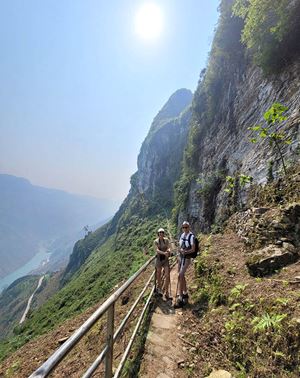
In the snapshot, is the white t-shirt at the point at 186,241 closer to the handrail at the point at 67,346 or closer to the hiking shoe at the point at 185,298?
the hiking shoe at the point at 185,298

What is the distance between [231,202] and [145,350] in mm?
12027

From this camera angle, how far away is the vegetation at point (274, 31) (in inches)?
522

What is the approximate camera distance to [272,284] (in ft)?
17.4

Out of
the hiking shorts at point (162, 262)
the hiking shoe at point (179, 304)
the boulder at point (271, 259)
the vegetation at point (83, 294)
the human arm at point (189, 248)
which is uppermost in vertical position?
the human arm at point (189, 248)

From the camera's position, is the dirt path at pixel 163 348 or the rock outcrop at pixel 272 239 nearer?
the dirt path at pixel 163 348

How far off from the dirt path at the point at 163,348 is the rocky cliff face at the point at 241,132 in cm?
794

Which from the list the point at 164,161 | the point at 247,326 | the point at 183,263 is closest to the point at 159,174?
the point at 164,161

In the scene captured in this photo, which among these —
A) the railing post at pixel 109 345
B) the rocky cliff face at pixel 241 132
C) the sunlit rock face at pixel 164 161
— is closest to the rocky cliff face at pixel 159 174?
the sunlit rock face at pixel 164 161

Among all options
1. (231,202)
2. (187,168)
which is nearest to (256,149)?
(231,202)

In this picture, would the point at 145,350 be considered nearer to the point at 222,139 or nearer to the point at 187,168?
the point at 222,139

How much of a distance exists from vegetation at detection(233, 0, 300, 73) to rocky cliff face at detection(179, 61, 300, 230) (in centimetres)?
101

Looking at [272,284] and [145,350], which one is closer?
[145,350]

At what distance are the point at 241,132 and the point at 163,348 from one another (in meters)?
16.5

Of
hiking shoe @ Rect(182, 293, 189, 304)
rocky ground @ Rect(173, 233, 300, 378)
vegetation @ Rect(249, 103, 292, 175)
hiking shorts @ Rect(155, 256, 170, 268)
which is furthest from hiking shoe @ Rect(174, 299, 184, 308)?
vegetation @ Rect(249, 103, 292, 175)
